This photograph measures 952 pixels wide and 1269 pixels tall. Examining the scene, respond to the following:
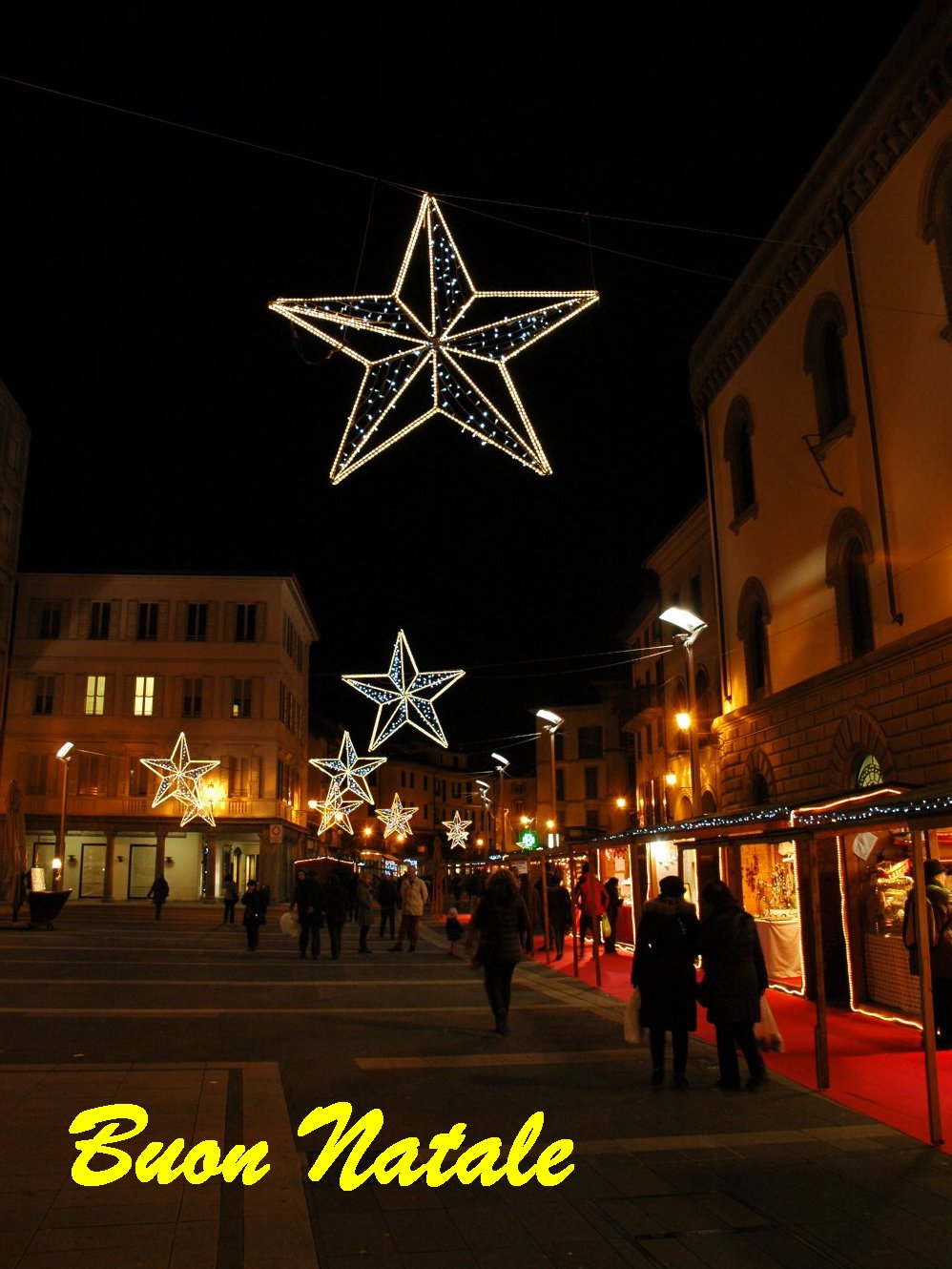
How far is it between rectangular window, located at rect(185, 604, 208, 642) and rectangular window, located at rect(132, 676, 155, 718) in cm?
299

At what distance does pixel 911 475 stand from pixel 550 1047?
999 centimetres

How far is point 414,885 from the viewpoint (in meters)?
23.8

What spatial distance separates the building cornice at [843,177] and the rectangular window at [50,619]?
39.5 meters

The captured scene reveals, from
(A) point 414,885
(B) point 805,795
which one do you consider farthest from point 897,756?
(A) point 414,885

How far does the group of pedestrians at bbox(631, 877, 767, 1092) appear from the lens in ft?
30.0

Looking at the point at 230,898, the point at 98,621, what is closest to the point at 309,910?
the point at 230,898

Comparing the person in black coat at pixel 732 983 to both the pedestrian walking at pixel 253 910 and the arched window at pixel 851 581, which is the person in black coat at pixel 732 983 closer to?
the arched window at pixel 851 581

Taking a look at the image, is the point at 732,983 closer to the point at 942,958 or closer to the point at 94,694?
the point at 942,958

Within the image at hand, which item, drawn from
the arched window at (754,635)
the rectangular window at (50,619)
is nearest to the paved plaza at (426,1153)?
the arched window at (754,635)

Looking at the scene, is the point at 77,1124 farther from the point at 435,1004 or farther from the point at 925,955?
the point at 435,1004

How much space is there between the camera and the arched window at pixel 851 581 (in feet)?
60.3

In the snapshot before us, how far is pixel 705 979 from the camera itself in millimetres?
9477

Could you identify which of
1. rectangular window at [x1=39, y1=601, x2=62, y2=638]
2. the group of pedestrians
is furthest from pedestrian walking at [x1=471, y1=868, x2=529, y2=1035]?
rectangular window at [x1=39, y1=601, x2=62, y2=638]

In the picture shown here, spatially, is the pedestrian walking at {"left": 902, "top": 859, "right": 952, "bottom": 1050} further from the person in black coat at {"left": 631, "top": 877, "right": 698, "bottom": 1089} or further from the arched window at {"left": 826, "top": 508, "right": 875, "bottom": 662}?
the arched window at {"left": 826, "top": 508, "right": 875, "bottom": 662}
